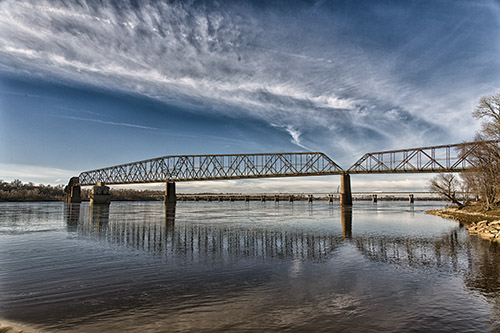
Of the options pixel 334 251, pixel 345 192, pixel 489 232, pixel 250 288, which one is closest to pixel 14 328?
pixel 250 288

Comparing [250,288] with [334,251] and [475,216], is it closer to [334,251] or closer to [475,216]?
[334,251]

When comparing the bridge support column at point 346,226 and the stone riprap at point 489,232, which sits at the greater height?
the stone riprap at point 489,232

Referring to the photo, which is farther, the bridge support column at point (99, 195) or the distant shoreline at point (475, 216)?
the bridge support column at point (99, 195)

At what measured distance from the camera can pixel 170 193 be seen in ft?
423

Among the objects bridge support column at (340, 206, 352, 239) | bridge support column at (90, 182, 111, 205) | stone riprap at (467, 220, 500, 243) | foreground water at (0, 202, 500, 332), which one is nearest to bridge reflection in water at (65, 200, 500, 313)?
foreground water at (0, 202, 500, 332)

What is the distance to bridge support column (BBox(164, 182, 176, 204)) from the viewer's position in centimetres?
12512

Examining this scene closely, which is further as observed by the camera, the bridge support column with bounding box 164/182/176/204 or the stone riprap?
the bridge support column with bounding box 164/182/176/204

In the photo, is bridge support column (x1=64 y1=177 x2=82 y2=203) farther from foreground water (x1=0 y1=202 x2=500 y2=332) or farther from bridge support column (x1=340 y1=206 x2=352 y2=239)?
foreground water (x1=0 y1=202 x2=500 y2=332)

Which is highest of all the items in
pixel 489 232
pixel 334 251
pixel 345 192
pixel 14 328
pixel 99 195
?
pixel 345 192

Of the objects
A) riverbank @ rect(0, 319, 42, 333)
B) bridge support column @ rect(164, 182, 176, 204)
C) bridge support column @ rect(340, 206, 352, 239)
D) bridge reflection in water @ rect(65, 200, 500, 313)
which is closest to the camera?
riverbank @ rect(0, 319, 42, 333)

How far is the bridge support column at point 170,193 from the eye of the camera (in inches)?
4926

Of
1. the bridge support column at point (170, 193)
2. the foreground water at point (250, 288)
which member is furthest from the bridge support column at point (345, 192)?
the foreground water at point (250, 288)

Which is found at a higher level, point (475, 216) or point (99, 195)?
point (99, 195)

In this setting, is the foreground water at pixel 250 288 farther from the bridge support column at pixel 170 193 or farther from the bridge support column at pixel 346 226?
the bridge support column at pixel 170 193
